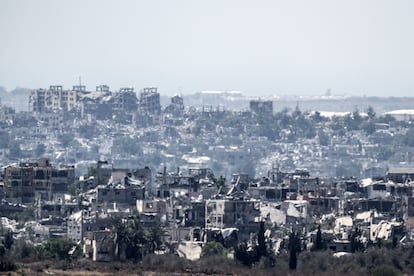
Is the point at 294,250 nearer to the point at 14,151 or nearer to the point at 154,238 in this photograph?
the point at 154,238

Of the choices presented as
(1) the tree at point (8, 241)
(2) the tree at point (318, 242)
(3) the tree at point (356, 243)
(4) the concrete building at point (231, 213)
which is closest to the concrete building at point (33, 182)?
(4) the concrete building at point (231, 213)

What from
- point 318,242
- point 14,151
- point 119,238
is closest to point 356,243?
point 318,242

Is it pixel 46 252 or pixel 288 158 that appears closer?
pixel 46 252

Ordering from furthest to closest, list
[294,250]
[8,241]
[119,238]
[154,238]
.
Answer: [8,241], [154,238], [119,238], [294,250]

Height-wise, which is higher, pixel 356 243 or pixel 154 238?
pixel 154 238

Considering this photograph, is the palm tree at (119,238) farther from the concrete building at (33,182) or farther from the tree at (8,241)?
the concrete building at (33,182)

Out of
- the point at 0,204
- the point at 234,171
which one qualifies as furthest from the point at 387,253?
the point at 234,171

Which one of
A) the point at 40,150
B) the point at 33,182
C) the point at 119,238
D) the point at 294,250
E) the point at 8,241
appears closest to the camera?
the point at 294,250

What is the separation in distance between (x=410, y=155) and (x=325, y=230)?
340 feet

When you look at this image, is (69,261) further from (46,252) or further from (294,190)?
(294,190)

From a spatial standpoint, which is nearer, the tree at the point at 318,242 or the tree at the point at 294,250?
the tree at the point at 294,250

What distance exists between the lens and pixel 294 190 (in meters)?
114

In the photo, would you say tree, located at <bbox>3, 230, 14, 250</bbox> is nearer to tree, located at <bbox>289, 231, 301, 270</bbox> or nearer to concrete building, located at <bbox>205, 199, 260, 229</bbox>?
tree, located at <bbox>289, 231, 301, 270</bbox>

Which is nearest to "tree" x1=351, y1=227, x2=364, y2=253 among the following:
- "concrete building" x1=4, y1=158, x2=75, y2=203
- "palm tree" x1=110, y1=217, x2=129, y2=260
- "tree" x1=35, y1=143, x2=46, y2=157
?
"palm tree" x1=110, y1=217, x2=129, y2=260
